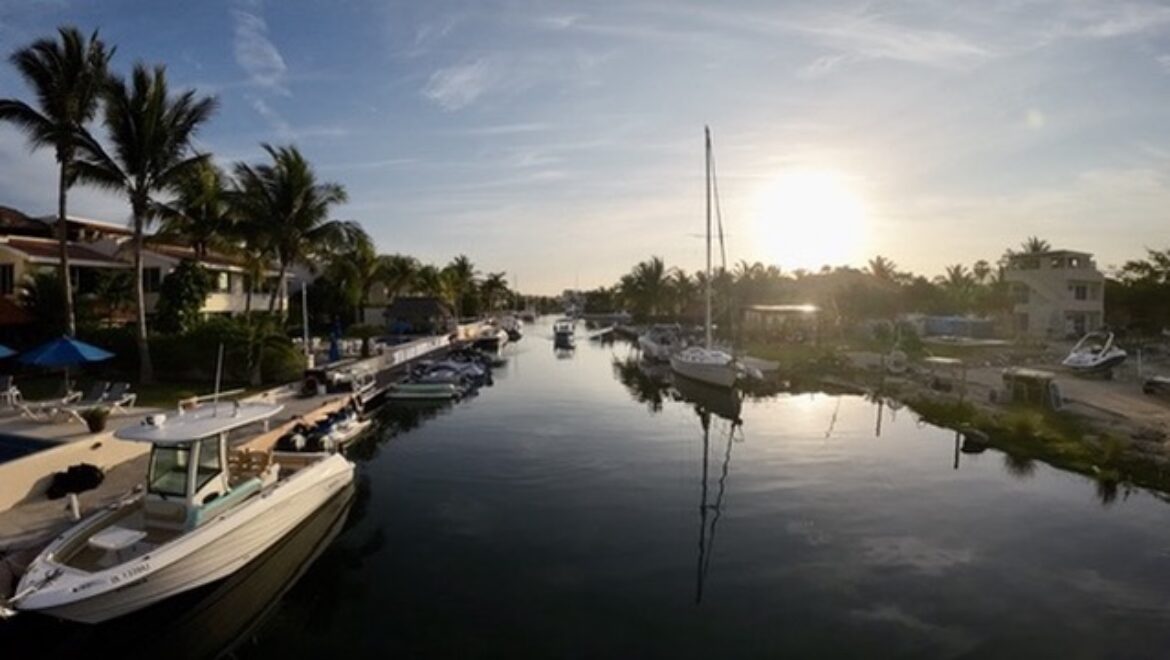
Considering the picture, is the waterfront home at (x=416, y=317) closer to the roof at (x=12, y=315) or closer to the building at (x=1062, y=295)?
the roof at (x=12, y=315)

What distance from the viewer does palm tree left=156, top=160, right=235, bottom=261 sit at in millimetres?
35281

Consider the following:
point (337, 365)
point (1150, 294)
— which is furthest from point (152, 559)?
point (1150, 294)

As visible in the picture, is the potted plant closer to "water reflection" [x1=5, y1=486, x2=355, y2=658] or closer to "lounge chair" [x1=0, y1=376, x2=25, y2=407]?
"lounge chair" [x1=0, y1=376, x2=25, y2=407]

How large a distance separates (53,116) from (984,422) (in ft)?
121

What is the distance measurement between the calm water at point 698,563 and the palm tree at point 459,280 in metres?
68.4

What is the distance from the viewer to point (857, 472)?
2244 centimetres

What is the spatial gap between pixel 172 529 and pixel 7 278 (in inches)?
1231

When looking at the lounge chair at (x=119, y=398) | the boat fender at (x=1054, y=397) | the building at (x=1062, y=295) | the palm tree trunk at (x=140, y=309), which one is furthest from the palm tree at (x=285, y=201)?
the building at (x=1062, y=295)

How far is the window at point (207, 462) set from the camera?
12492 mm

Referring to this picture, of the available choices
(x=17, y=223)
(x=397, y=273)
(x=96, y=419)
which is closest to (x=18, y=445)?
(x=96, y=419)

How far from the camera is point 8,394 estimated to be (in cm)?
2105

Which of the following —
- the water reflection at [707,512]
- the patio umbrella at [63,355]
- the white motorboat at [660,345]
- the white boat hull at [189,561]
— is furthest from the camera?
the white motorboat at [660,345]

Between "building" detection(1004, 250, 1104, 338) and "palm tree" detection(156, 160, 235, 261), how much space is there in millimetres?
69789

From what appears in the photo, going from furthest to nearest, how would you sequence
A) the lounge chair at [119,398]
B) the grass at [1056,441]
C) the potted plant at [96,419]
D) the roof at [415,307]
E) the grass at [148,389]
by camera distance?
the roof at [415,307] → the grass at [148,389] → the lounge chair at [119,398] → the grass at [1056,441] → the potted plant at [96,419]
